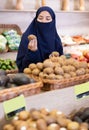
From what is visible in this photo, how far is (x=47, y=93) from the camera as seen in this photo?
45.3 inches

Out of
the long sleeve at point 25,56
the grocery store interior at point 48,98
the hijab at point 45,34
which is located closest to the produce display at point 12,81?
the grocery store interior at point 48,98

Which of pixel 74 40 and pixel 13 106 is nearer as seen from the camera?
pixel 13 106

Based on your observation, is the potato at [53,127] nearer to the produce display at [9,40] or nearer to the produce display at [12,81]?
the produce display at [12,81]

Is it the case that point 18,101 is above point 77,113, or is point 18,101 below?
above

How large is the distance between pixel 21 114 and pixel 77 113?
0.98 feet

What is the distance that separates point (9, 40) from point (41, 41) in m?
1.04

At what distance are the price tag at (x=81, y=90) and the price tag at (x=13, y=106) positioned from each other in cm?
30

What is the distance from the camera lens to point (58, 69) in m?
1.29

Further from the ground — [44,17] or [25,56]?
[44,17]

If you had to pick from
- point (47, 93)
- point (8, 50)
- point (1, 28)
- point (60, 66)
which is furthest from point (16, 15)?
point (47, 93)

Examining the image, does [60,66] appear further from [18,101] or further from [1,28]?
[1,28]

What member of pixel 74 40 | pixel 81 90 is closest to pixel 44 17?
pixel 81 90

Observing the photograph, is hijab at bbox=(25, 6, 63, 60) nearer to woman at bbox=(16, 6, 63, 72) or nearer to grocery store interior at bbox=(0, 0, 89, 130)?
woman at bbox=(16, 6, 63, 72)

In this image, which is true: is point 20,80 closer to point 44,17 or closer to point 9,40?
point 44,17
